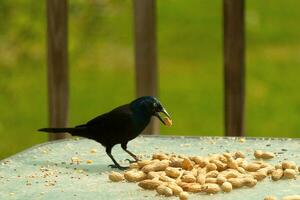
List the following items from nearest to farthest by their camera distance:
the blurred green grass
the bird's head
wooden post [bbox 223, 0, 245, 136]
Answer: the bird's head → wooden post [bbox 223, 0, 245, 136] → the blurred green grass

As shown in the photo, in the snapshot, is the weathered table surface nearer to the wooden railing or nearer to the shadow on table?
the shadow on table

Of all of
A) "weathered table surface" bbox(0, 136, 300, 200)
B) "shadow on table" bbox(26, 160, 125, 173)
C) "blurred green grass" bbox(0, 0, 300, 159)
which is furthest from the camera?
"blurred green grass" bbox(0, 0, 300, 159)

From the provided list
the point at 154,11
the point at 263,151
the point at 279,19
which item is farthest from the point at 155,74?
the point at 279,19

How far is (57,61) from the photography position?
4301 mm

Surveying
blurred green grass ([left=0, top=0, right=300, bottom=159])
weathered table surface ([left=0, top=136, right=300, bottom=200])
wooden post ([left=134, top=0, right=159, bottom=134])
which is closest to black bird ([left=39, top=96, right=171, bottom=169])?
weathered table surface ([left=0, top=136, right=300, bottom=200])

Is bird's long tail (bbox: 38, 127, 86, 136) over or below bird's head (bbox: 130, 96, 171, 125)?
below

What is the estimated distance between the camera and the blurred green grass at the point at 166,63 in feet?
23.1

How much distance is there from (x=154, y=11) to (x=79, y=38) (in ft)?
9.97

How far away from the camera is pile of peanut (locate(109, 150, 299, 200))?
2861mm

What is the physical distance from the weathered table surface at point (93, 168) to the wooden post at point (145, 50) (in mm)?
309

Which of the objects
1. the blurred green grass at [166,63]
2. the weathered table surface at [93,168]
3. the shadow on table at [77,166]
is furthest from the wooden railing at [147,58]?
the blurred green grass at [166,63]

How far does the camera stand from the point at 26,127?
24.4ft

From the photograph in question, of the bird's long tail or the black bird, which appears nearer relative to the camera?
the black bird

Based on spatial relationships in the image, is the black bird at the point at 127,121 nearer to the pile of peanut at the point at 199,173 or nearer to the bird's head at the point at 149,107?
the bird's head at the point at 149,107
